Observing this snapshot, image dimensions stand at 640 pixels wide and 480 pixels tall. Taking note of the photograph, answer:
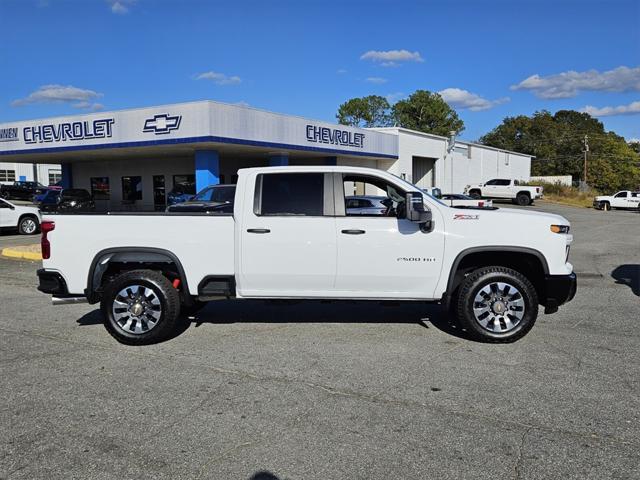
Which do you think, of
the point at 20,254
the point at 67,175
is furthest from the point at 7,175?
the point at 20,254

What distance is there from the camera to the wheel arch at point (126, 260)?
6.04m

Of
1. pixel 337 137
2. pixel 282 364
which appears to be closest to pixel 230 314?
pixel 282 364

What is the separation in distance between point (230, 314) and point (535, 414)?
4427 millimetres

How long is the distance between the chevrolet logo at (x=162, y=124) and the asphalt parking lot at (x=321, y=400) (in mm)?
16994

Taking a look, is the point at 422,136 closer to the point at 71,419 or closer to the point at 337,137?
the point at 337,137

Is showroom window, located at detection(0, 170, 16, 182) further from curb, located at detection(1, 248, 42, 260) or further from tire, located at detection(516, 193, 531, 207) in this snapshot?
curb, located at detection(1, 248, 42, 260)

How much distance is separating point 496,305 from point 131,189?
31.5 m

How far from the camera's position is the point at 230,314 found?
7.52m

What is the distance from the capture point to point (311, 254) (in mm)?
5941

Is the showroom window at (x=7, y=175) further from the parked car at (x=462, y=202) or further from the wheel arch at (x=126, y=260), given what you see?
the wheel arch at (x=126, y=260)

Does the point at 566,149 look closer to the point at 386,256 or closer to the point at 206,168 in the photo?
the point at 206,168

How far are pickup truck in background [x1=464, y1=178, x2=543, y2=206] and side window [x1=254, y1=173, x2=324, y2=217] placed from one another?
37908 millimetres

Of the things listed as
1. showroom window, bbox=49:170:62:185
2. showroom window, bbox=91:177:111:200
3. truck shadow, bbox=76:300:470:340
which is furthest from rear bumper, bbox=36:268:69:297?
showroom window, bbox=49:170:62:185

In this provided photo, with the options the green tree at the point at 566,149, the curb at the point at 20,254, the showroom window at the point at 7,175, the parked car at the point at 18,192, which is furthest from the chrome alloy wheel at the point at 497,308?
the green tree at the point at 566,149
